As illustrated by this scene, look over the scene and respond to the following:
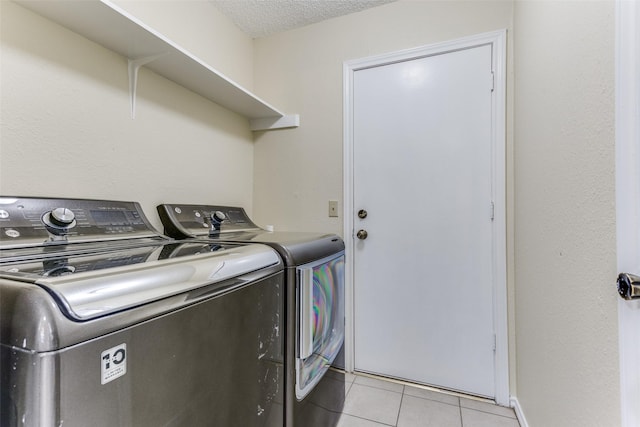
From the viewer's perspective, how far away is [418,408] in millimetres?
1602

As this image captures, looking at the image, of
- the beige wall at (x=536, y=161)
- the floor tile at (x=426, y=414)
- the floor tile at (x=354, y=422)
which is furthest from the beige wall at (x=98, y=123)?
the floor tile at (x=426, y=414)

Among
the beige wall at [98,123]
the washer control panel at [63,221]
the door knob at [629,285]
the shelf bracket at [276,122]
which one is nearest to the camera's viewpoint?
the door knob at [629,285]

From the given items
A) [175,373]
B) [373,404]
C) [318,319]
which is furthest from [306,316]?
[373,404]

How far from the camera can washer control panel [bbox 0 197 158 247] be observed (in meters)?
0.87

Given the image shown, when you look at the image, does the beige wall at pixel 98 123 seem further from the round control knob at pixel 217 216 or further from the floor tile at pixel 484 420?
the floor tile at pixel 484 420

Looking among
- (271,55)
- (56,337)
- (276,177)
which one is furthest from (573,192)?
(271,55)

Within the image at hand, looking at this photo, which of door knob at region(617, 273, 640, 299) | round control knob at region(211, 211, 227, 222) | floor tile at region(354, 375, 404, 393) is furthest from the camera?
floor tile at region(354, 375, 404, 393)

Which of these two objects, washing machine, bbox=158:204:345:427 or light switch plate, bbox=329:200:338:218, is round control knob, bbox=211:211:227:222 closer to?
washing machine, bbox=158:204:345:427

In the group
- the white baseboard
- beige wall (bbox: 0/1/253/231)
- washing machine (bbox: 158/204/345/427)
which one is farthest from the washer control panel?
the white baseboard

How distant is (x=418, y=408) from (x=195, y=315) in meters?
1.50

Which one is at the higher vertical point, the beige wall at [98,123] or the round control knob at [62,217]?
the beige wall at [98,123]

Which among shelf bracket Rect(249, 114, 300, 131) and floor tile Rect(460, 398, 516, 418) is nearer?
floor tile Rect(460, 398, 516, 418)

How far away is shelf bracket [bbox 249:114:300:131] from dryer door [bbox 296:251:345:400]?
1098 millimetres

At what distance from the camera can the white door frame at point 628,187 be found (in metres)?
0.61
